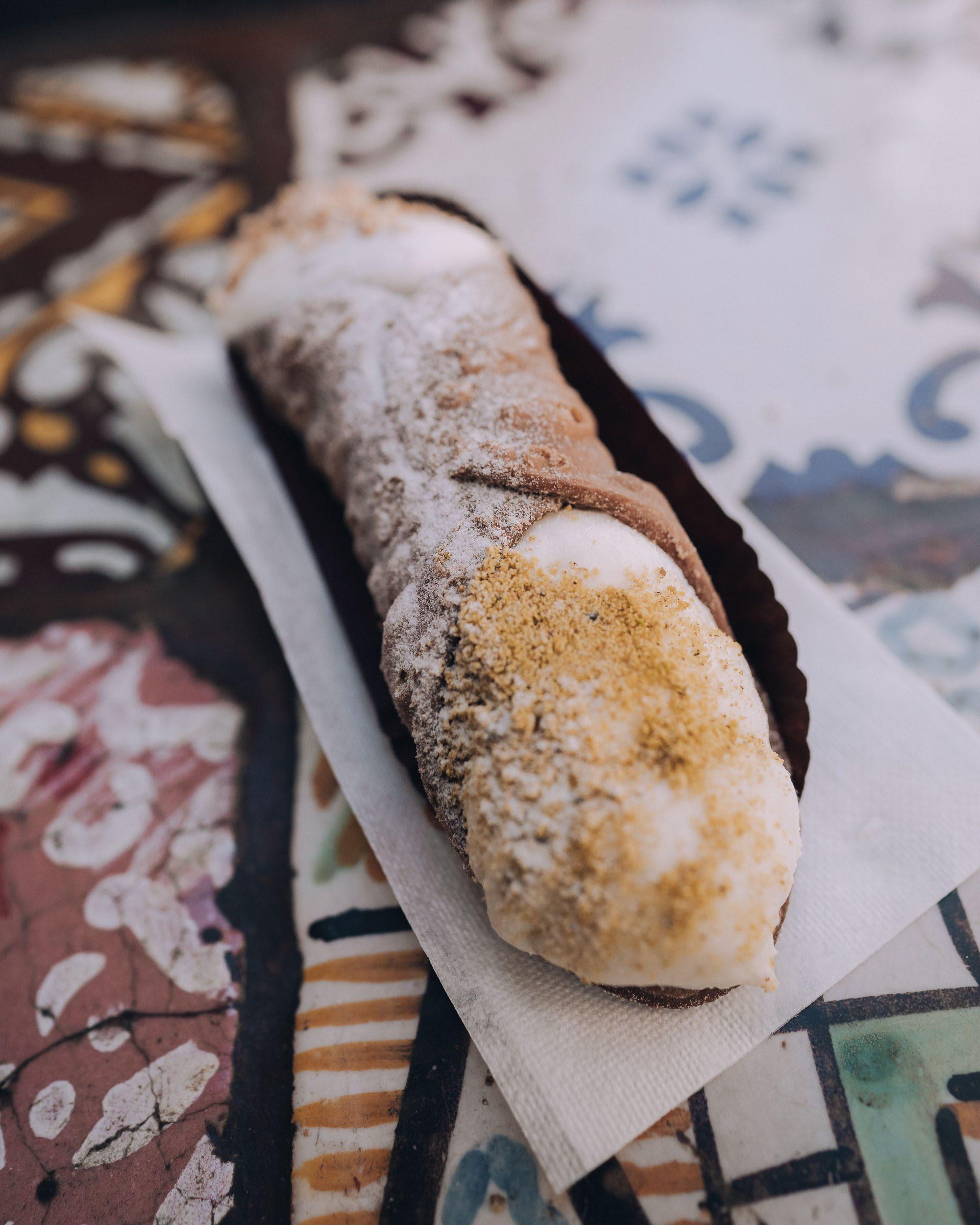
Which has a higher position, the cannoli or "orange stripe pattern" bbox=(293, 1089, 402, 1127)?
the cannoli

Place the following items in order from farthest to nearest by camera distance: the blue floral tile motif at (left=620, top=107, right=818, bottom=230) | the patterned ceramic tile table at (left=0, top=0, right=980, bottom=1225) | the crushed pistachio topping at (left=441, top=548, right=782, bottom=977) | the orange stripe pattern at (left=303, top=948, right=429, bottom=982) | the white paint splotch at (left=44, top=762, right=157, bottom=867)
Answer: the blue floral tile motif at (left=620, top=107, right=818, bottom=230) < the white paint splotch at (left=44, top=762, right=157, bottom=867) < the orange stripe pattern at (left=303, top=948, right=429, bottom=982) < the patterned ceramic tile table at (left=0, top=0, right=980, bottom=1225) < the crushed pistachio topping at (left=441, top=548, right=782, bottom=977)

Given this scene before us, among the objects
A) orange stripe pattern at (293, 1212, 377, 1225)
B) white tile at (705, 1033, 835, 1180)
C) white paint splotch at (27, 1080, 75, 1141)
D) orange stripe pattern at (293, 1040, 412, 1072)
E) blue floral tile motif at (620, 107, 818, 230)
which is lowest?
white paint splotch at (27, 1080, 75, 1141)

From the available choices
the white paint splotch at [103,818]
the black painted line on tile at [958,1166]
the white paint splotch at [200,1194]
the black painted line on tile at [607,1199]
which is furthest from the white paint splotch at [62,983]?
the black painted line on tile at [958,1166]

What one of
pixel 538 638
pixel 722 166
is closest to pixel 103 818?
pixel 538 638

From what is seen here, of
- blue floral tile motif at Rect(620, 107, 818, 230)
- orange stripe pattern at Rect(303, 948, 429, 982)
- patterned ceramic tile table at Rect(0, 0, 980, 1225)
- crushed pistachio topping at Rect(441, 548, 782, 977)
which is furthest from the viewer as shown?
blue floral tile motif at Rect(620, 107, 818, 230)

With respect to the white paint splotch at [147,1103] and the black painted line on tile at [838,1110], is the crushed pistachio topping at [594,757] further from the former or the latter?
the white paint splotch at [147,1103]

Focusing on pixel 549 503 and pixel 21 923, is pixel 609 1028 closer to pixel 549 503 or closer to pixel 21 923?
pixel 549 503

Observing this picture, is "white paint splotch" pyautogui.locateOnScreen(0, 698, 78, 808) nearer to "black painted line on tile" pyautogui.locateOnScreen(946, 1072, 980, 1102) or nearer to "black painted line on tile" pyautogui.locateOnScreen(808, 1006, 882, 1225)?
"black painted line on tile" pyautogui.locateOnScreen(808, 1006, 882, 1225)

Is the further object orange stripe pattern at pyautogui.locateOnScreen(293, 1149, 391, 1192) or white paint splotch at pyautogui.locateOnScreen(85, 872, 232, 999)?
white paint splotch at pyautogui.locateOnScreen(85, 872, 232, 999)

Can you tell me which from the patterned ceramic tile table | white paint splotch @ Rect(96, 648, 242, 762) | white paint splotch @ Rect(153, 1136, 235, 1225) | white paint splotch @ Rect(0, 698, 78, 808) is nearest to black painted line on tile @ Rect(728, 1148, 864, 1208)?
the patterned ceramic tile table
